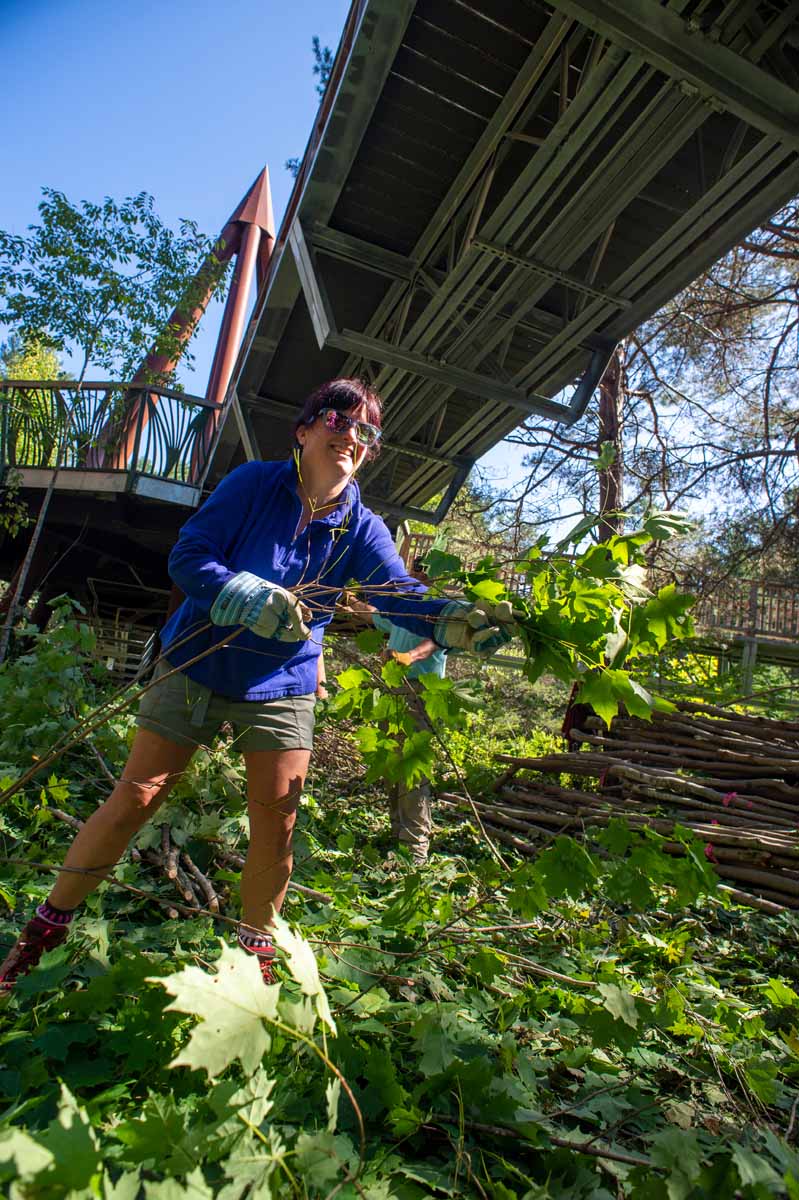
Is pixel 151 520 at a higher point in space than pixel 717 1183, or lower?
higher

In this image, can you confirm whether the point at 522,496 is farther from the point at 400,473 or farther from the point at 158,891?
the point at 158,891

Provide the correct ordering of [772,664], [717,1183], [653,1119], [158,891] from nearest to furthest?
[717,1183] < [653,1119] < [158,891] < [772,664]

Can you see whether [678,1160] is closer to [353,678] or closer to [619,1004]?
[619,1004]

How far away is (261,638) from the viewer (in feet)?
6.45

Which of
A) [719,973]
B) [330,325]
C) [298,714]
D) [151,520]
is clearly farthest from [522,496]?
[298,714]

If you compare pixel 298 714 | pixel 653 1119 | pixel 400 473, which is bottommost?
pixel 653 1119

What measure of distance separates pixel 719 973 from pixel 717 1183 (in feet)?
6.71

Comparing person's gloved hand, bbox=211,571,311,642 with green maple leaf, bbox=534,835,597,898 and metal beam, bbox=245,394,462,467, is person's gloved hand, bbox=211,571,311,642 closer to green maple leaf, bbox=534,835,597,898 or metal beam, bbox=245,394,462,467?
green maple leaf, bbox=534,835,597,898

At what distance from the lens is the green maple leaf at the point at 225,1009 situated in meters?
0.82

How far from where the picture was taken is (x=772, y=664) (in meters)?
13.9

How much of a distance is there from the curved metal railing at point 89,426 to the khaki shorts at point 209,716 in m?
6.81

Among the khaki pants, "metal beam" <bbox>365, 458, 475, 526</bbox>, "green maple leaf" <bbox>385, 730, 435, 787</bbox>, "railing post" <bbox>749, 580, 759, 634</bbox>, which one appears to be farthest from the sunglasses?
"railing post" <bbox>749, 580, 759, 634</bbox>

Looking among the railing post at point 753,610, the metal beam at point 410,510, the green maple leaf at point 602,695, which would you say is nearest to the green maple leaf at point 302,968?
the green maple leaf at point 602,695

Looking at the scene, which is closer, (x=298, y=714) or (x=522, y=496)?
(x=298, y=714)
